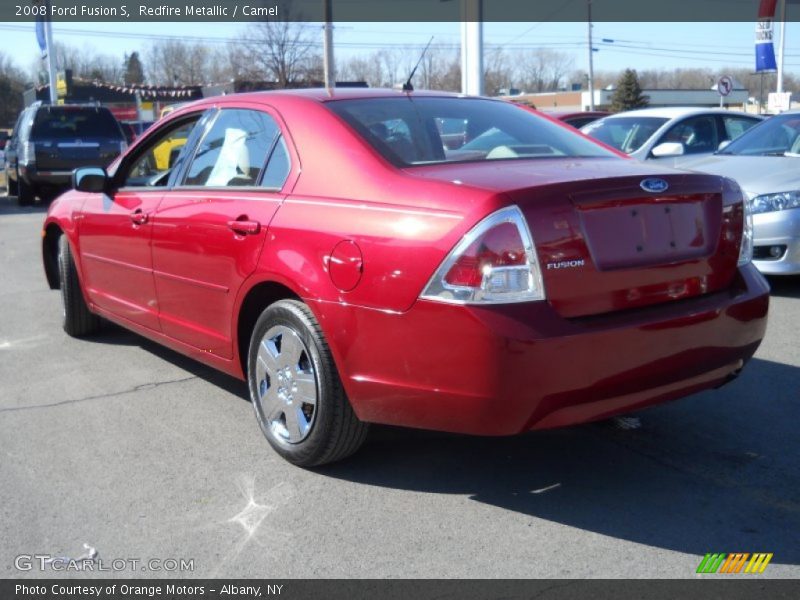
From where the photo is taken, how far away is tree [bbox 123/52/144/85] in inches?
2798

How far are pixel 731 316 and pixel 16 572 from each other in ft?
9.26

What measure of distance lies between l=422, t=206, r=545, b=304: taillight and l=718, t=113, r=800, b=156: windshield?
6.07m

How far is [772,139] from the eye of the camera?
853 cm

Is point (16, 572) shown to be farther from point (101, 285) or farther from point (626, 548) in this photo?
point (101, 285)

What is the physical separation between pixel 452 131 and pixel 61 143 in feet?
46.5

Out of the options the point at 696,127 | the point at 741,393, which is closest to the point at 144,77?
the point at 696,127

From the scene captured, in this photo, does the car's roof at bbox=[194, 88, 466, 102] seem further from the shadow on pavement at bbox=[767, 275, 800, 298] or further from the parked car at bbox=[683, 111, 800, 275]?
the shadow on pavement at bbox=[767, 275, 800, 298]

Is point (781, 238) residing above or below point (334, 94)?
below

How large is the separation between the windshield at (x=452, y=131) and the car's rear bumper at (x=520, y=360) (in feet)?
2.69

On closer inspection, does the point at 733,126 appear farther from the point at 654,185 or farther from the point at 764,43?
the point at 764,43

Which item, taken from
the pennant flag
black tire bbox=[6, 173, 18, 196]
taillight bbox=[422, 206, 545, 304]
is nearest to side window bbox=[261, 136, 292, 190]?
taillight bbox=[422, 206, 545, 304]

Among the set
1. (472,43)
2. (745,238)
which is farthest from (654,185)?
(472,43)

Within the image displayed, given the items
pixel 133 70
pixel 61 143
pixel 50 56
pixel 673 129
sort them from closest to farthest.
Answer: pixel 673 129
pixel 61 143
pixel 50 56
pixel 133 70
